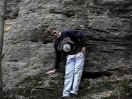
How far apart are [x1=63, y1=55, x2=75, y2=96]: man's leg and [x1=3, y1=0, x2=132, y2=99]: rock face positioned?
30.9 inches

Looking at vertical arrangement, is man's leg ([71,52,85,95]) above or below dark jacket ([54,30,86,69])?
below

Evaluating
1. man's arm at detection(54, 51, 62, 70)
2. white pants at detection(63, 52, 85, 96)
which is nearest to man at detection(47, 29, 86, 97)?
white pants at detection(63, 52, 85, 96)

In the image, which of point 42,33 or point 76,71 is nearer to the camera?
point 76,71

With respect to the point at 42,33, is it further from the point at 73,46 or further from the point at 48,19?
the point at 73,46

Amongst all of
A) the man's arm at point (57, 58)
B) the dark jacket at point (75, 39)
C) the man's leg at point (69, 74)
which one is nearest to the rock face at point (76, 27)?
the man's arm at point (57, 58)

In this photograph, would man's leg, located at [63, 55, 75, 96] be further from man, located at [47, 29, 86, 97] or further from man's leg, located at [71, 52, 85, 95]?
man's leg, located at [71, 52, 85, 95]

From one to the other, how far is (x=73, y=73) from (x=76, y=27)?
231cm

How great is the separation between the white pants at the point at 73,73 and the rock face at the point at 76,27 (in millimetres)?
721

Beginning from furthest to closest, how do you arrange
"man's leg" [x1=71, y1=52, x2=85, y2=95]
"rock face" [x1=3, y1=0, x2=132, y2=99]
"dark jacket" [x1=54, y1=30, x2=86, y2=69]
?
1. "rock face" [x1=3, y1=0, x2=132, y2=99]
2. "dark jacket" [x1=54, y1=30, x2=86, y2=69]
3. "man's leg" [x1=71, y1=52, x2=85, y2=95]

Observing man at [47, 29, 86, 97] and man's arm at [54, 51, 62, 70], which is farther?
man's arm at [54, 51, 62, 70]

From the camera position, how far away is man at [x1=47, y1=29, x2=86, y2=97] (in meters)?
10.9

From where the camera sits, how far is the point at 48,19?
1298cm

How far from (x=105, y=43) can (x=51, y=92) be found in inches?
108

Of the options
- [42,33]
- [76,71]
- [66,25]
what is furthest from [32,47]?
[76,71]
